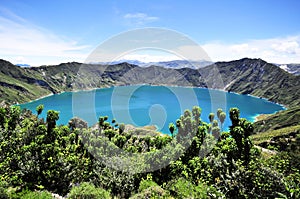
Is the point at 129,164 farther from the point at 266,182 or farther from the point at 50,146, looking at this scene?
the point at 266,182

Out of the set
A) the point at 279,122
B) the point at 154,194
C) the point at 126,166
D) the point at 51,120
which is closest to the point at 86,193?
the point at 154,194

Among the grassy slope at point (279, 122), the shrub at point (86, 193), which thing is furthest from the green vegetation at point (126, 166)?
the grassy slope at point (279, 122)

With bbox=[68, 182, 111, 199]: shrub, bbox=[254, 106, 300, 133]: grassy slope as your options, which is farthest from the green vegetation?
bbox=[254, 106, 300, 133]: grassy slope

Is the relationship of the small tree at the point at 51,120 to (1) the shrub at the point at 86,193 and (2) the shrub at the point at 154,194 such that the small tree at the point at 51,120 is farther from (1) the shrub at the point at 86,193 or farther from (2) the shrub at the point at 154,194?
(2) the shrub at the point at 154,194

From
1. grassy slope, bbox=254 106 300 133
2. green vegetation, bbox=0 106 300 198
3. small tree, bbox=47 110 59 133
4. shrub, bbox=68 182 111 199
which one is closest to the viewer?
shrub, bbox=68 182 111 199

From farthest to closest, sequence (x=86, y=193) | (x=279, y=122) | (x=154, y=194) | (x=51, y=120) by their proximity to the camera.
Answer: (x=279, y=122) → (x=51, y=120) → (x=154, y=194) → (x=86, y=193)

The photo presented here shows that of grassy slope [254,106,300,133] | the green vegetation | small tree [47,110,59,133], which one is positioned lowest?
grassy slope [254,106,300,133]

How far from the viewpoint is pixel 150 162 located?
111 feet

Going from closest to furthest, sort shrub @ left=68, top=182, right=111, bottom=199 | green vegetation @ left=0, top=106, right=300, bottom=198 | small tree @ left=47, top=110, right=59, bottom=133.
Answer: shrub @ left=68, top=182, right=111, bottom=199 → green vegetation @ left=0, top=106, right=300, bottom=198 → small tree @ left=47, top=110, right=59, bottom=133

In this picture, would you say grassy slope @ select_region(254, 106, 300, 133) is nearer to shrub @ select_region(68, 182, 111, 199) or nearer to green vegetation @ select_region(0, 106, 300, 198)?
green vegetation @ select_region(0, 106, 300, 198)

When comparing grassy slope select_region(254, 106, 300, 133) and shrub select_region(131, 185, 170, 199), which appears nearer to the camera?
shrub select_region(131, 185, 170, 199)

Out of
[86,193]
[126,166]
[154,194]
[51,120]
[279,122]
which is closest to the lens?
[86,193]

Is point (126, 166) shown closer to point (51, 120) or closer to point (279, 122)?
Answer: point (51, 120)

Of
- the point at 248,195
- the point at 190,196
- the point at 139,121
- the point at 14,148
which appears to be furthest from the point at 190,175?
the point at 139,121
